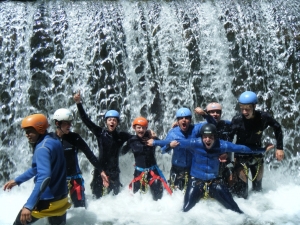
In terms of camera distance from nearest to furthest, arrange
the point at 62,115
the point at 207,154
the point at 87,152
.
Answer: the point at 62,115 → the point at 207,154 → the point at 87,152

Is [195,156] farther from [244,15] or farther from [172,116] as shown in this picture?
[244,15]

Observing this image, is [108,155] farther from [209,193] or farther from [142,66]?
[142,66]

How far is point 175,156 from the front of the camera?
496 centimetres

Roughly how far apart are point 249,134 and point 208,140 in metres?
0.99

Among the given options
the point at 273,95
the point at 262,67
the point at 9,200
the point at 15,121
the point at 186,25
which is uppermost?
the point at 186,25

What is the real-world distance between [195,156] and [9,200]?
325 cm

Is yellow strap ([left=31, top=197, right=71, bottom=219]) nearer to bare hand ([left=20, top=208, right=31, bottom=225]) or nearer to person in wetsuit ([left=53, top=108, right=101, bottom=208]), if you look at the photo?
bare hand ([left=20, top=208, right=31, bottom=225])

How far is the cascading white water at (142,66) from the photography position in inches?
251

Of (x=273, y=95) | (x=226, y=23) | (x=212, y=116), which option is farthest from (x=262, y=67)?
(x=212, y=116)

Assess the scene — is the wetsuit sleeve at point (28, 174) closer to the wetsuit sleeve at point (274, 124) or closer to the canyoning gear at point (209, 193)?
the canyoning gear at point (209, 193)

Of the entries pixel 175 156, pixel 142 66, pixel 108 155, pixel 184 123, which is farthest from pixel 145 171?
pixel 142 66

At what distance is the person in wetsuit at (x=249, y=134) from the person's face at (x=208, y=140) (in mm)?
775

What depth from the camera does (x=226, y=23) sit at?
7.23 m

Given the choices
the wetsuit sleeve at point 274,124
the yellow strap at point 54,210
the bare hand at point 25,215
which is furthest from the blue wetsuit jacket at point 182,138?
the bare hand at point 25,215
